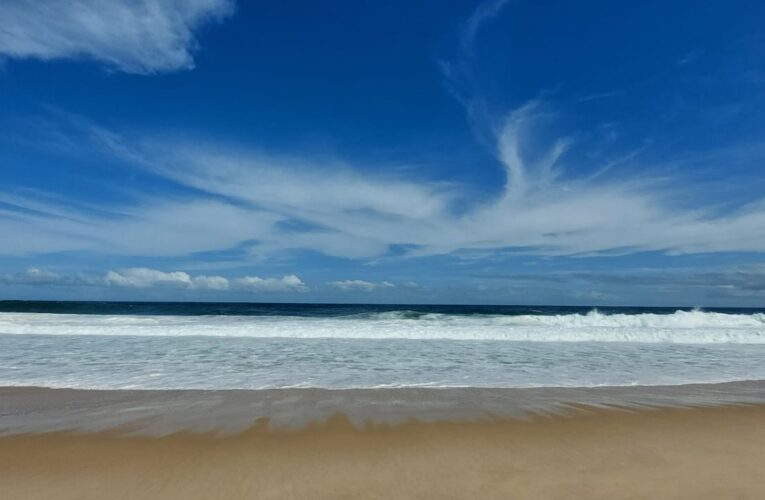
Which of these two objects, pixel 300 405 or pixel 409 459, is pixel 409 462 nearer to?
pixel 409 459

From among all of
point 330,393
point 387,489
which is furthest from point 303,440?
point 330,393

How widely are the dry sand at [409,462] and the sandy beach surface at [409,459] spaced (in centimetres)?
1

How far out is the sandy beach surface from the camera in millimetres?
3471

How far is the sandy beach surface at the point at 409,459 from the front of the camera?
3.47m

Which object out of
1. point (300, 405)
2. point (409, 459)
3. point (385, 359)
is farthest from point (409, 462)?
point (385, 359)

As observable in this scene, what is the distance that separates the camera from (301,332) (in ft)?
58.5

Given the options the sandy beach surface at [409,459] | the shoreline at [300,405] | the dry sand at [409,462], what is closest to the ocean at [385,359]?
the shoreline at [300,405]

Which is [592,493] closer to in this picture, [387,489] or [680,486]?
[680,486]

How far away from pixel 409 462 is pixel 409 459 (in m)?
0.07

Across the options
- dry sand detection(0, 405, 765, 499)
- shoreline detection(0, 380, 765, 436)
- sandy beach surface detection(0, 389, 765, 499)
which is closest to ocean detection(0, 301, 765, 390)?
shoreline detection(0, 380, 765, 436)

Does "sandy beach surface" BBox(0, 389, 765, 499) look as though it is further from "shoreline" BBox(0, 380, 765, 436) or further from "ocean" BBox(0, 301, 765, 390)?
"ocean" BBox(0, 301, 765, 390)

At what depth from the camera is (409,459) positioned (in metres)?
4.08

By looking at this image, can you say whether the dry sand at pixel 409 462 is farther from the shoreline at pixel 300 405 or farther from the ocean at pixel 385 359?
the ocean at pixel 385 359

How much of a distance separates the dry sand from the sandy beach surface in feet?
0.04
